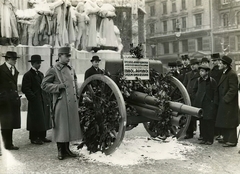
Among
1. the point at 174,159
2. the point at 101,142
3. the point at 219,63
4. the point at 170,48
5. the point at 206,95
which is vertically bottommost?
the point at 174,159

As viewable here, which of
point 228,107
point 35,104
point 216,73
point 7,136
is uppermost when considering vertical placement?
point 216,73

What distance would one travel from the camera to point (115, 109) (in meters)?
4.53

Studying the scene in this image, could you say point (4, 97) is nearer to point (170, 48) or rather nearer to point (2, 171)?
point (2, 171)

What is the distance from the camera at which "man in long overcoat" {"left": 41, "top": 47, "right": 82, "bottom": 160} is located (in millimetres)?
4602

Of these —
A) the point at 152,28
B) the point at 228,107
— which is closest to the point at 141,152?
the point at 228,107

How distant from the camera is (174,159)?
4754 mm

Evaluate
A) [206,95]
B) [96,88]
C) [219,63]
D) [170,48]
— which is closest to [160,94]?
[96,88]

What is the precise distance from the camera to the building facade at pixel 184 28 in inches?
402

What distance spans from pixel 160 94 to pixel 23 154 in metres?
2.49

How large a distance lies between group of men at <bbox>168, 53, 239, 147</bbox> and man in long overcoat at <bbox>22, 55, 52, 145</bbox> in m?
2.60

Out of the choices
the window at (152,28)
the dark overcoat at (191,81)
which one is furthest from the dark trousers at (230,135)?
the window at (152,28)

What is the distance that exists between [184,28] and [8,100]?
55.9 feet

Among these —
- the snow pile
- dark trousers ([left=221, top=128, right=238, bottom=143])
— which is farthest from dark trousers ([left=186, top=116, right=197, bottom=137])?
dark trousers ([left=221, top=128, right=238, bottom=143])

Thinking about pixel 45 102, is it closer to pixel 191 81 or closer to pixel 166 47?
pixel 191 81
